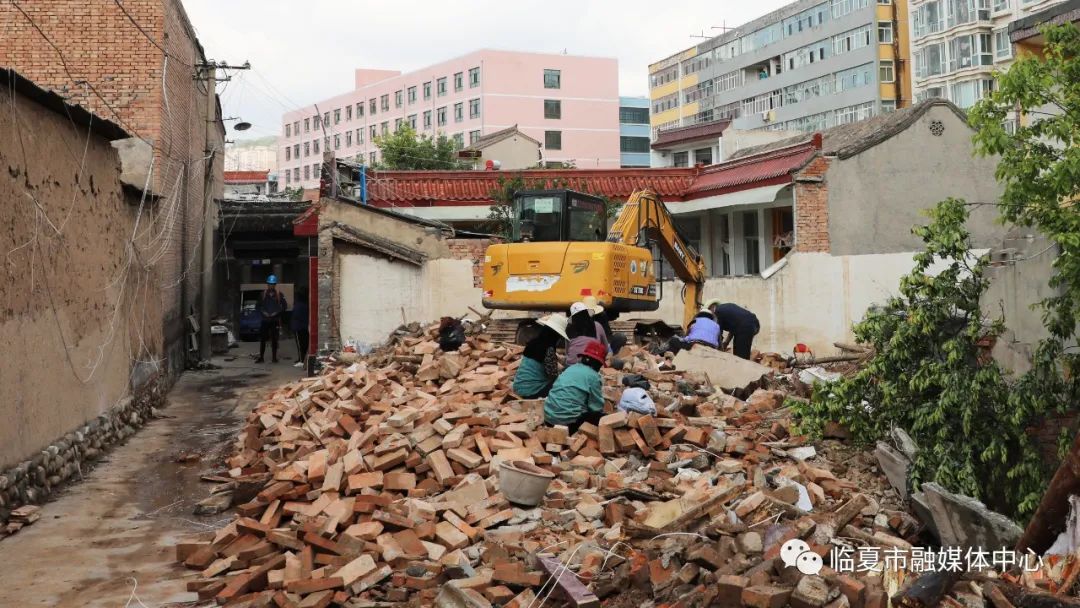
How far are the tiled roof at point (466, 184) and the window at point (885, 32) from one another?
32072 millimetres

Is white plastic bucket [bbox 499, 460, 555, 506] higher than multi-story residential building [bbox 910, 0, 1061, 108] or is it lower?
lower

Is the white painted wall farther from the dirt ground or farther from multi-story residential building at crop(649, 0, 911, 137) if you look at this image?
multi-story residential building at crop(649, 0, 911, 137)

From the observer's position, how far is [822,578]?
5.41 meters

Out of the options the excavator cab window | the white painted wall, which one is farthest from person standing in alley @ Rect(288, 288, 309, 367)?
the white painted wall

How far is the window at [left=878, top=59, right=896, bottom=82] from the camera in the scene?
52.7 m

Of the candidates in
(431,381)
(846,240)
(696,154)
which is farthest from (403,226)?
(696,154)

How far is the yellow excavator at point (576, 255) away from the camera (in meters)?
15.1

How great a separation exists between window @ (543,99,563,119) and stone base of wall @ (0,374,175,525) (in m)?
58.7

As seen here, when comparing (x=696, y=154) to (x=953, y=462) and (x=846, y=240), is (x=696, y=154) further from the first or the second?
(x=953, y=462)

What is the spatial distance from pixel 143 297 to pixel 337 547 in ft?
30.1

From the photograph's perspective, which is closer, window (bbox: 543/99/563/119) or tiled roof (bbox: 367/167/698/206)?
tiled roof (bbox: 367/167/698/206)

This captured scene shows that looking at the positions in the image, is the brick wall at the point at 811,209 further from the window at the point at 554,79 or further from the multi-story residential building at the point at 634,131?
the multi-story residential building at the point at 634,131

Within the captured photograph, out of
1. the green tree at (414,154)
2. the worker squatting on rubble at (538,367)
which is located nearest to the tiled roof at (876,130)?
the worker squatting on rubble at (538,367)

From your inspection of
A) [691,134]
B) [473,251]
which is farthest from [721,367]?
[691,134]
